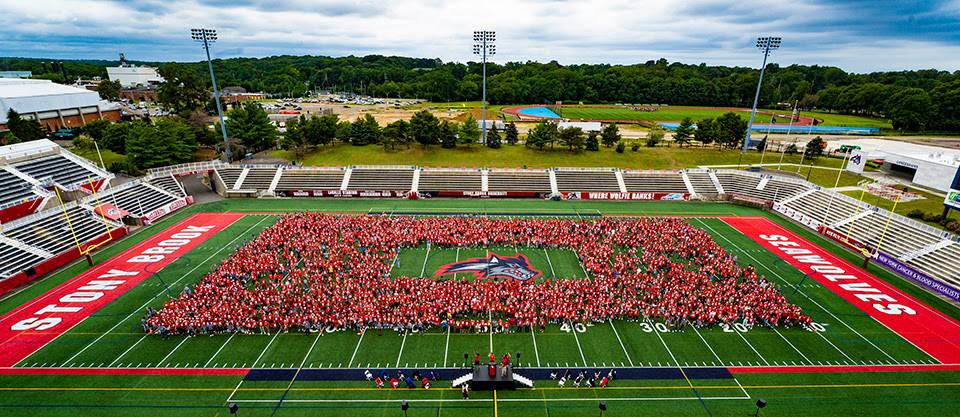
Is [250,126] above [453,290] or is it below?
above

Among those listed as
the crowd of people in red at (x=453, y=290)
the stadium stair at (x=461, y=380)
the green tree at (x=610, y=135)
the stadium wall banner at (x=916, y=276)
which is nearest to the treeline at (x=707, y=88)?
the green tree at (x=610, y=135)

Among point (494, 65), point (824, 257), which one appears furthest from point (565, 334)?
point (494, 65)

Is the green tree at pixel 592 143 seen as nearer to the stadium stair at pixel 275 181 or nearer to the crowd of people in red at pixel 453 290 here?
the crowd of people in red at pixel 453 290

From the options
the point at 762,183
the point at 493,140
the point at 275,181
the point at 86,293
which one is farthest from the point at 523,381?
the point at 493,140

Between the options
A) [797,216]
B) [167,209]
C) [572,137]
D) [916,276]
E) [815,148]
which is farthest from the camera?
[572,137]

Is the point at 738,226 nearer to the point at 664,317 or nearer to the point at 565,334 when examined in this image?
the point at 664,317

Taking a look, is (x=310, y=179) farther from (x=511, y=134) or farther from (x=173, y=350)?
(x=173, y=350)
